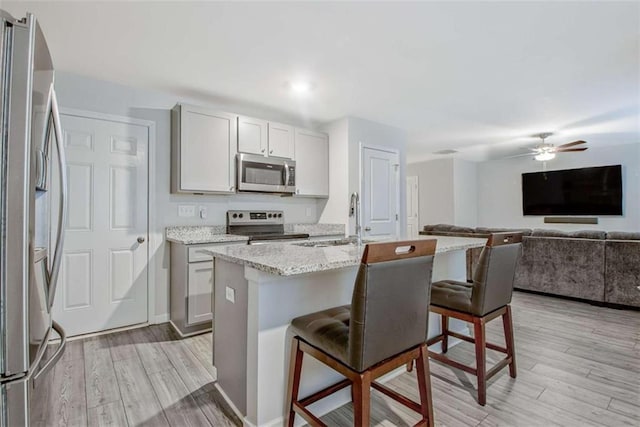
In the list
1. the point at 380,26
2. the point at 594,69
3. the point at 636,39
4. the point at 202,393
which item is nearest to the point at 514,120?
the point at 594,69

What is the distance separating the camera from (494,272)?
189 centimetres

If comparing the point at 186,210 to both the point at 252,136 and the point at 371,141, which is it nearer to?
the point at 252,136

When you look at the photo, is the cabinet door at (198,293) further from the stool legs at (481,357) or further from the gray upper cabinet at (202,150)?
the stool legs at (481,357)

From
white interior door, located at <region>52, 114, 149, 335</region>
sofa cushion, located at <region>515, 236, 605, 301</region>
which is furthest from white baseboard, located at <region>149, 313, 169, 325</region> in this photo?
sofa cushion, located at <region>515, 236, 605, 301</region>

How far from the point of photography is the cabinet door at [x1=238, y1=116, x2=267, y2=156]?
3.55 meters

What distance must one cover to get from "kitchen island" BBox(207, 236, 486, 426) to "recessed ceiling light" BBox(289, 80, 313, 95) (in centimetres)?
190

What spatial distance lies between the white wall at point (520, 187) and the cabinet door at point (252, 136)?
6.11 m

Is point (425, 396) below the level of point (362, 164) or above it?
below

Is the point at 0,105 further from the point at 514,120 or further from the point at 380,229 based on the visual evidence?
the point at 514,120

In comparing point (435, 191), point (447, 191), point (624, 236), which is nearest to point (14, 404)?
point (624, 236)

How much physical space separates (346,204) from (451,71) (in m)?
1.90

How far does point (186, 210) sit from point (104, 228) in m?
0.75

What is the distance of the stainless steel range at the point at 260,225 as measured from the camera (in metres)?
3.61

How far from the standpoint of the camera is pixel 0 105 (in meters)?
0.86
